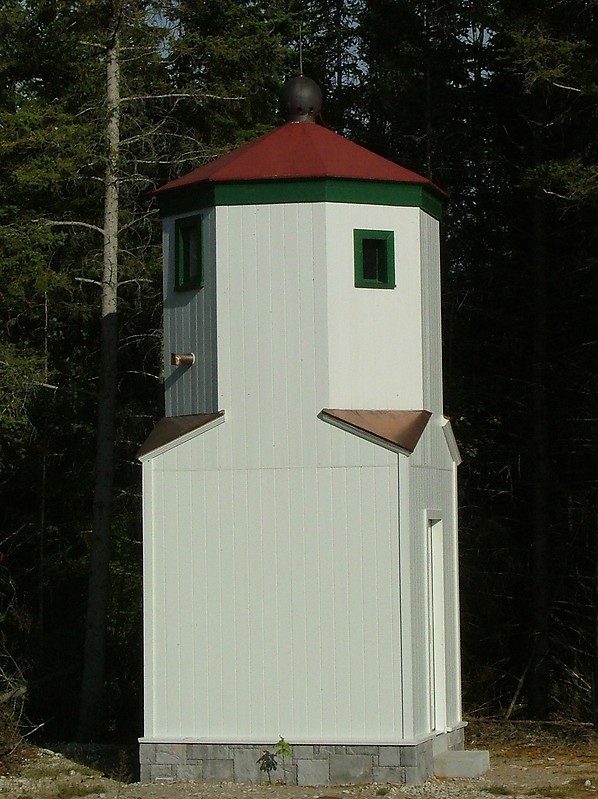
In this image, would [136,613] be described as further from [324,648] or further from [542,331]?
[324,648]

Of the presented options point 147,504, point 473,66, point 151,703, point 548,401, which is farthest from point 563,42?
point 151,703

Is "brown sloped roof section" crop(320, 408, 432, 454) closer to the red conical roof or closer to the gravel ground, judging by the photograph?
the red conical roof

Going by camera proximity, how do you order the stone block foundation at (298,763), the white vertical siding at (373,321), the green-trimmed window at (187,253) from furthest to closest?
the green-trimmed window at (187,253) → the white vertical siding at (373,321) → the stone block foundation at (298,763)

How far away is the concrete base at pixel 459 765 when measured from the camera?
43.5ft

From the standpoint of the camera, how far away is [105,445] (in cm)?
1906

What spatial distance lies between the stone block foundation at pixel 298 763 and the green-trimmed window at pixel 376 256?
4.65m

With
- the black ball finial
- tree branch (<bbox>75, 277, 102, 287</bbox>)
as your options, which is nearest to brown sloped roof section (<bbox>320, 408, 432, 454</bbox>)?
the black ball finial

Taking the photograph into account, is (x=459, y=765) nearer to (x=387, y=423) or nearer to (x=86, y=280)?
(x=387, y=423)

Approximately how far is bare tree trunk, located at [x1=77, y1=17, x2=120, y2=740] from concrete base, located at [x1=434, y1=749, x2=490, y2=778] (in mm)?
6891

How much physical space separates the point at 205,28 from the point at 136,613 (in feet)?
32.1

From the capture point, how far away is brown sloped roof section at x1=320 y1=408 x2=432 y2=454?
13.1m

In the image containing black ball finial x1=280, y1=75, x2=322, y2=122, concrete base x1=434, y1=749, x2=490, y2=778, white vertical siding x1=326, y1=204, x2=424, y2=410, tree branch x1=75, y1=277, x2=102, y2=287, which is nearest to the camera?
concrete base x1=434, y1=749, x2=490, y2=778

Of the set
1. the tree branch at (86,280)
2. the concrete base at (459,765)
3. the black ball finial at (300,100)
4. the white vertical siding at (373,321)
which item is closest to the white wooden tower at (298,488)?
the white vertical siding at (373,321)

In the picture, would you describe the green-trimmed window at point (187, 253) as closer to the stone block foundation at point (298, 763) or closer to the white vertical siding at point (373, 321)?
the white vertical siding at point (373, 321)
